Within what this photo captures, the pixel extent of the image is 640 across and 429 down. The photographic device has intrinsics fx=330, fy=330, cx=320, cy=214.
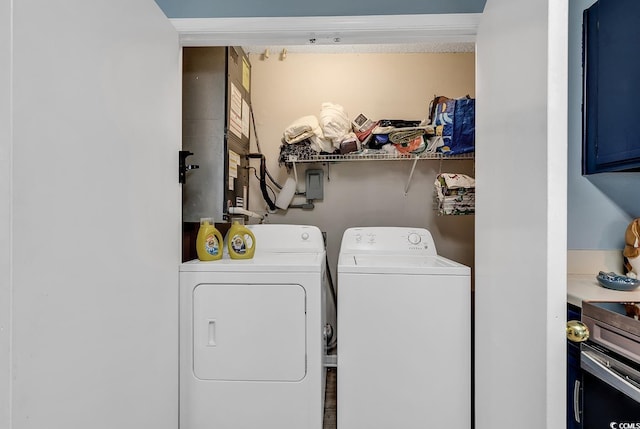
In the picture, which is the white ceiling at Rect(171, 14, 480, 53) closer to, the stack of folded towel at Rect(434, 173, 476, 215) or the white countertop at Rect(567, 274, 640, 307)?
the stack of folded towel at Rect(434, 173, 476, 215)

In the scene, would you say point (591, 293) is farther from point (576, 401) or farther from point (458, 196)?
point (458, 196)

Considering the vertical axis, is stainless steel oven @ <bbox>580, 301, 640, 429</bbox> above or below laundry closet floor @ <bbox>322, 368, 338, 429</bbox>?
above

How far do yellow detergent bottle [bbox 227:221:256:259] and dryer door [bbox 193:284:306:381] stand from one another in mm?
311

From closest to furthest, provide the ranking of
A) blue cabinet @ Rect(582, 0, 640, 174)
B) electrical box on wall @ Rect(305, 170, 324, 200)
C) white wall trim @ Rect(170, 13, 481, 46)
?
blue cabinet @ Rect(582, 0, 640, 174) < white wall trim @ Rect(170, 13, 481, 46) < electrical box on wall @ Rect(305, 170, 324, 200)

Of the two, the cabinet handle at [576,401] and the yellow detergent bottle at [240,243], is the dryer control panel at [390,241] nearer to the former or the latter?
the yellow detergent bottle at [240,243]

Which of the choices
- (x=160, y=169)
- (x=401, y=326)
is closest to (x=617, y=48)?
(x=401, y=326)

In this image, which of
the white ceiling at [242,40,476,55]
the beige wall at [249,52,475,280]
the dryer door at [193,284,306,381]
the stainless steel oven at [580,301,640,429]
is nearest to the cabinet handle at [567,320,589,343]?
the stainless steel oven at [580,301,640,429]

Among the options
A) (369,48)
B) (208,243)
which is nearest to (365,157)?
(369,48)

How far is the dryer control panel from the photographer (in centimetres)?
222

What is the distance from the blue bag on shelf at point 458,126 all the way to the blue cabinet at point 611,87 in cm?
68

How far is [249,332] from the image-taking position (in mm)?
1592

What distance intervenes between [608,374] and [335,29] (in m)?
1.64

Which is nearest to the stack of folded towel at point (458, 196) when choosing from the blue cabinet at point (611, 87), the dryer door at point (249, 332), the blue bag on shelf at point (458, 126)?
the blue bag on shelf at point (458, 126)

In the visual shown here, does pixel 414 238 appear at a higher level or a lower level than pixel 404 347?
higher
